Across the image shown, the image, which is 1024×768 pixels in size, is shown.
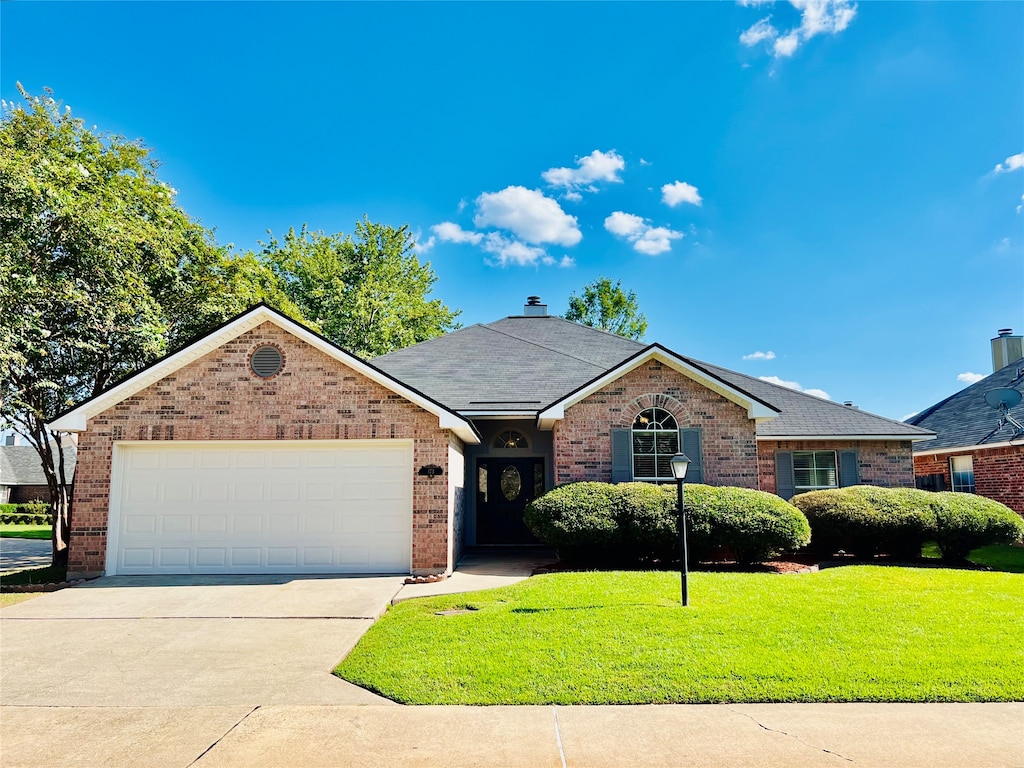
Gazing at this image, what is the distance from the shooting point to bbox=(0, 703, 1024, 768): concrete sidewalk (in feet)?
13.4

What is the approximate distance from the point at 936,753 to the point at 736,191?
1495cm

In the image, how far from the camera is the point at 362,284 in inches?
1260

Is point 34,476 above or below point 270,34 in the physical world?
below

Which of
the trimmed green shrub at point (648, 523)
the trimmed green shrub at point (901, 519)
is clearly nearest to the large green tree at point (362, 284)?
the trimmed green shrub at point (648, 523)

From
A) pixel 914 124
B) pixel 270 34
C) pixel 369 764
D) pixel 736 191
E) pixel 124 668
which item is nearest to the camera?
pixel 369 764

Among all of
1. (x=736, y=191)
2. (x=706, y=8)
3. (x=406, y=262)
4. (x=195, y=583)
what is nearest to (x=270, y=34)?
(x=706, y=8)

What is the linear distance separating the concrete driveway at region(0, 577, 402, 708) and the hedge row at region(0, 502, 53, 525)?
101ft

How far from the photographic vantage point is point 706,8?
11.5 metres

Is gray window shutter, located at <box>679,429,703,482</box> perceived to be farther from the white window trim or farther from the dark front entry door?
Result: the dark front entry door

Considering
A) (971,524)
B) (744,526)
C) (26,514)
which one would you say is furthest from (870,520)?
(26,514)

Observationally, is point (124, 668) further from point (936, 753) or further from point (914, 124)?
point (914, 124)

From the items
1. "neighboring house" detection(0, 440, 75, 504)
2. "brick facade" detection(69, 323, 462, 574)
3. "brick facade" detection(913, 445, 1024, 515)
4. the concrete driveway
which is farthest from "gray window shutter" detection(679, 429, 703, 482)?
"neighboring house" detection(0, 440, 75, 504)

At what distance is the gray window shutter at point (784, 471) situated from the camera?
15.0 m

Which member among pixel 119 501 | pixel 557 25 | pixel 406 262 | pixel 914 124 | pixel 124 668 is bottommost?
pixel 124 668
